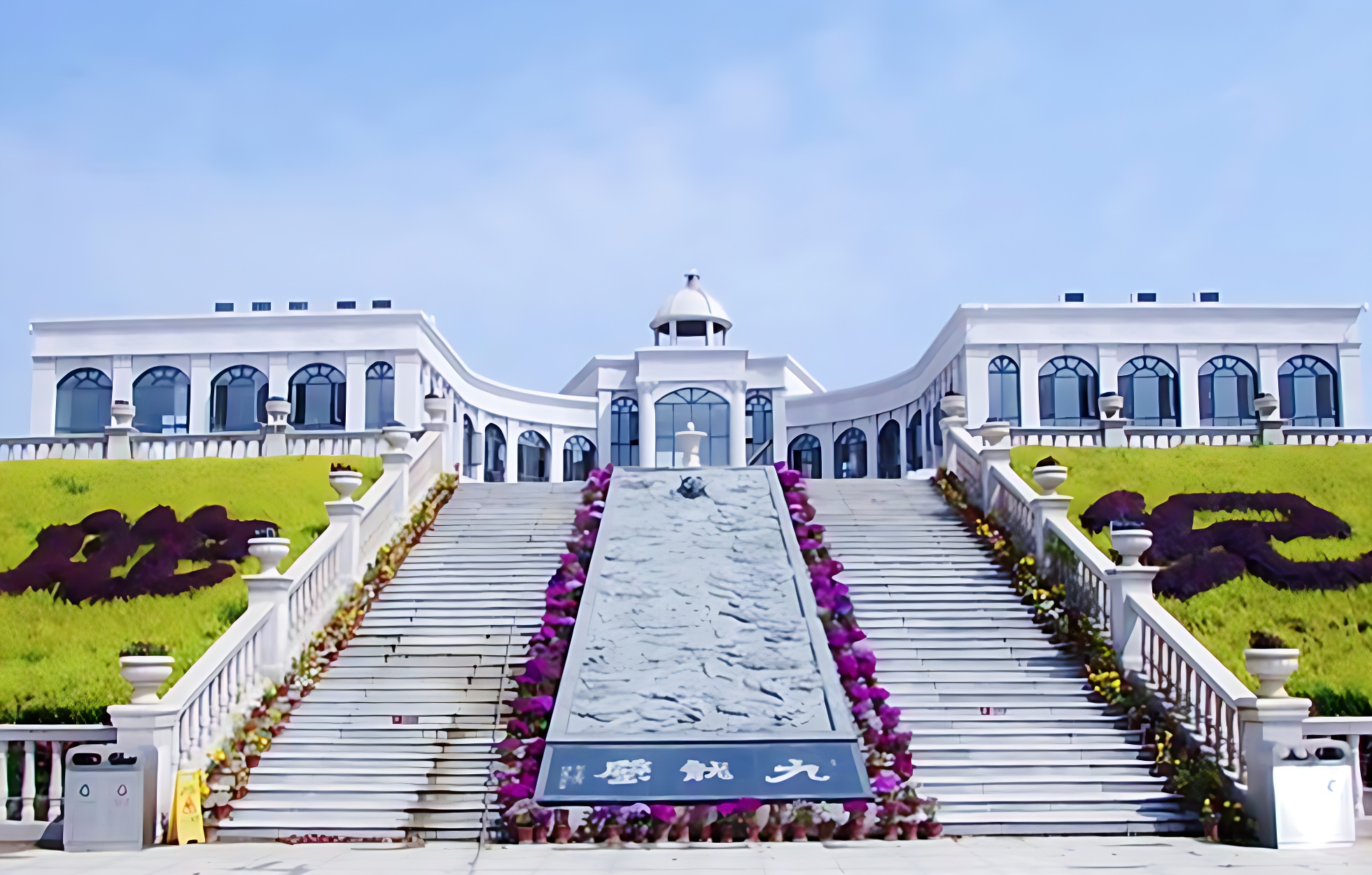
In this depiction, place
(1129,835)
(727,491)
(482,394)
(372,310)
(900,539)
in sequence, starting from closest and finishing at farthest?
(1129,835) < (900,539) < (727,491) < (372,310) < (482,394)

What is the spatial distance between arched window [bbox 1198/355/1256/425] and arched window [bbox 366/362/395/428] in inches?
1083

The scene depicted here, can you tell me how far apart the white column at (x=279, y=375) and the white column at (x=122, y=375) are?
4.78m

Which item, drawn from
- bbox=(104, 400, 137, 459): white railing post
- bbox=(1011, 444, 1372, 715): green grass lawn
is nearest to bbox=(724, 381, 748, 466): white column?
bbox=(1011, 444, 1372, 715): green grass lawn

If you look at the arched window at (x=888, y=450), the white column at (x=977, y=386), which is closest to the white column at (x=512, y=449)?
the arched window at (x=888, y=450)

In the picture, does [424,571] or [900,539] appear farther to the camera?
[900,539]

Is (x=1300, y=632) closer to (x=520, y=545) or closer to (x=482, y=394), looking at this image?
(x=520, y=545)

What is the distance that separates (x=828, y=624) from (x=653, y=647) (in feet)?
7.94

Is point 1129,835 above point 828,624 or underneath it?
underneath

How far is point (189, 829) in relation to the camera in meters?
12.7

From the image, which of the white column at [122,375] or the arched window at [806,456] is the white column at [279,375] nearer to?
the white column at [122,375]

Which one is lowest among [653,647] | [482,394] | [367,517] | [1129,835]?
[1129,835]

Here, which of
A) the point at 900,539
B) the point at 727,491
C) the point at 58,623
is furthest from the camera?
the point at 727,491

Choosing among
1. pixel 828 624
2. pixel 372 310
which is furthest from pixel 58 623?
pixel 372 310

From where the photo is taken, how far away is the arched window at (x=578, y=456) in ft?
171
